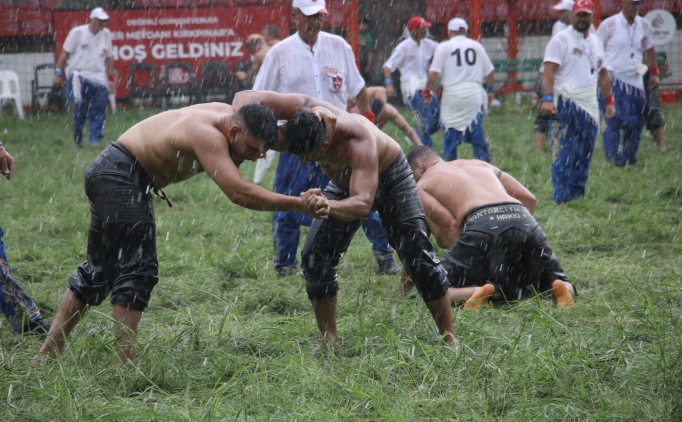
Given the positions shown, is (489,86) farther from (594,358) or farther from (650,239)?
(594,358)

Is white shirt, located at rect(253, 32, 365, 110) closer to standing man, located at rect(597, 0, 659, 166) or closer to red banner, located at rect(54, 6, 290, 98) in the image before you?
standing man, located at rect(597, 0, 659, 166)

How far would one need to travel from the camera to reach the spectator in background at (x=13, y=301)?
166 inches

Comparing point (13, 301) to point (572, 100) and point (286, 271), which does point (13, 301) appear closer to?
point (286, 271)

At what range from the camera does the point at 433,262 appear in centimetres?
397

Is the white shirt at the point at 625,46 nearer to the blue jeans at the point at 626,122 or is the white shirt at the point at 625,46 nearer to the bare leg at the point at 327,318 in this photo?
the blue jeans at the point at 626,122

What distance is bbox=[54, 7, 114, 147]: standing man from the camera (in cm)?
1147

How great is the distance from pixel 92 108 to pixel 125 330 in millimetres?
A: 8660

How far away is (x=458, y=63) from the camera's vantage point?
923 centimetres

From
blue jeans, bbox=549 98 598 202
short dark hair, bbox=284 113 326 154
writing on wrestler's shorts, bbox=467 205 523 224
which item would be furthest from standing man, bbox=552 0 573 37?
short dark hair, bbox=284 113 326 154

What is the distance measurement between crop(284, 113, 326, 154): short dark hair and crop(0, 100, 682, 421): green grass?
0.93 metres

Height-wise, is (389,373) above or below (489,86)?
below

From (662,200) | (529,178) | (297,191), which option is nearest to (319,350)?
(297,191)

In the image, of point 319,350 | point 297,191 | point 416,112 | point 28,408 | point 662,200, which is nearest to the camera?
point 28,408

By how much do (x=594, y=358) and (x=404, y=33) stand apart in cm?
1502
